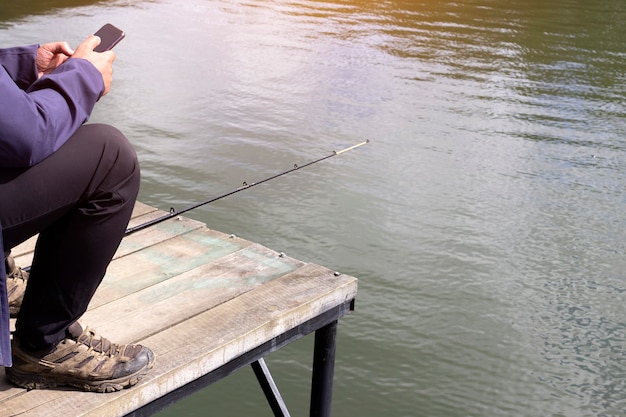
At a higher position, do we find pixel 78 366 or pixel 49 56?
pixel 49 56

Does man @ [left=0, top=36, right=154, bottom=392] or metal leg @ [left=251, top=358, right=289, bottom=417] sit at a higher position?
man @ [left=0, top=36, right=154, bottom=392]

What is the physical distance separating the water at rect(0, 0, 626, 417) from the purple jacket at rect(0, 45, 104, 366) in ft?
6.06

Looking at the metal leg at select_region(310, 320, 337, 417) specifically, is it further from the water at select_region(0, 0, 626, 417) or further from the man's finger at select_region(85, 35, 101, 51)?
the man's finger at select_region(85, 35, 101, 51)

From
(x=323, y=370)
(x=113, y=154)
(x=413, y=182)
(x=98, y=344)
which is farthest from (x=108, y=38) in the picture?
(x=413, y=182)

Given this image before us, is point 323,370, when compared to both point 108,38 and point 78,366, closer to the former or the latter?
point 78,366

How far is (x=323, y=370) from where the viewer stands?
9.53 ft

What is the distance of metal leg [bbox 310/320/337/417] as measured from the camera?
2.85 meters

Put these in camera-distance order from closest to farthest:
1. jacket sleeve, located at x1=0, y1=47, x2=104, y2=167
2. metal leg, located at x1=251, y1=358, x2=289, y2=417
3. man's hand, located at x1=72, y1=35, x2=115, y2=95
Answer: jacket sleeve, located at x1=0, y1=47, x2=104, y2=167 < man's hand, located at x1=72, y1=35, x2=115, y2=95 < metal leg, located at x1=251, y1=358, x2=289, y2=417

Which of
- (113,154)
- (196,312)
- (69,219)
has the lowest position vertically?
(196,312)

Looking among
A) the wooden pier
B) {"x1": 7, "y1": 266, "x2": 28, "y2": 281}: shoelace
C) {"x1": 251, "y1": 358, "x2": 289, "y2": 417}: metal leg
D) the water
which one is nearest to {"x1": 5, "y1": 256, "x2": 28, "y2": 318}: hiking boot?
{"x1": 7, "y1": 266, "x2": 28, "y2": 281}: shoelace

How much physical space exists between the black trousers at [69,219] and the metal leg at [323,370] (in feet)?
3.48

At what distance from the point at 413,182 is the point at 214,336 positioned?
3865 millimetres

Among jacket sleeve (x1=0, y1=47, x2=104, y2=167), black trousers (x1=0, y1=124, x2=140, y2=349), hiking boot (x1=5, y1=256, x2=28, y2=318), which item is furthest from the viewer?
hiking boot (x1=5, y1=256, x2=28, y2=318)

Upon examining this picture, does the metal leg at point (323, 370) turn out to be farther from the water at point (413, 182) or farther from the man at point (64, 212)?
the man at point (64, 212)
